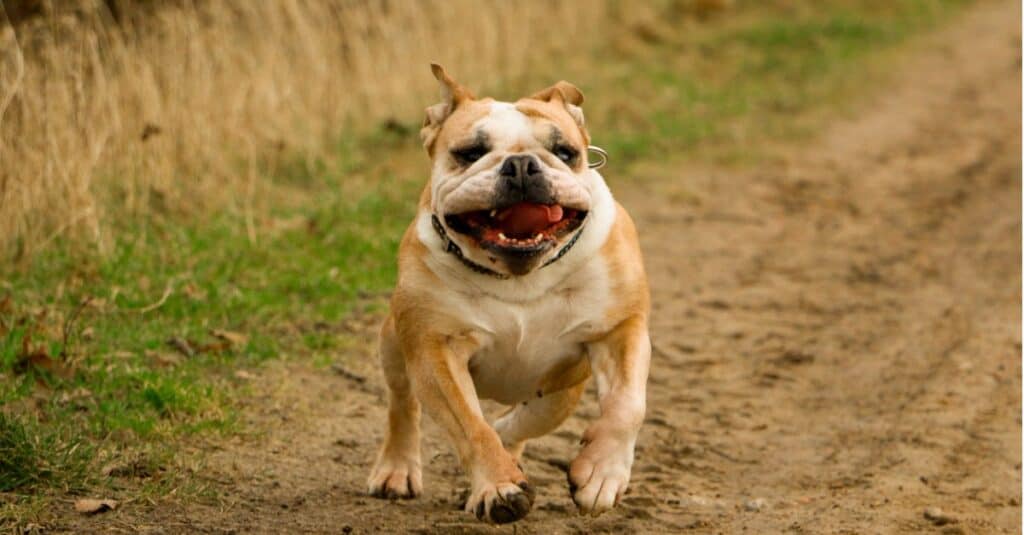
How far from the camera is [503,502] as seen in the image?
4.46m

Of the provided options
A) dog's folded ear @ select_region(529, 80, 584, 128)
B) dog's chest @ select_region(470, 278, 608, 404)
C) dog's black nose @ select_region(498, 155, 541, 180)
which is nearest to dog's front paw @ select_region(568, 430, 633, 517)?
dog's chest @ select_region(470, 278, 608, 404)

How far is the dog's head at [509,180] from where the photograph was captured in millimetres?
4684

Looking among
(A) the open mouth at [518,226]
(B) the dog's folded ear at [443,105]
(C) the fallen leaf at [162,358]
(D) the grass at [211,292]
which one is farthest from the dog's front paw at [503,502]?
(C) the fallen leaf at [162,358]

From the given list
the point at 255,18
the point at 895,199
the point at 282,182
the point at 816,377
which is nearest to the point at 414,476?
the point at 816,377

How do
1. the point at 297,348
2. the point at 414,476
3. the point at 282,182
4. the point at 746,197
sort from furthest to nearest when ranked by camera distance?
the point at 746,197 → the point at 282,182 → the point at 297,348 → the point at 414,476

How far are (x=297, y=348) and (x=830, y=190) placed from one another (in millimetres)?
5250

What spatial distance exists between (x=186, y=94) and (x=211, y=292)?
1.85 m

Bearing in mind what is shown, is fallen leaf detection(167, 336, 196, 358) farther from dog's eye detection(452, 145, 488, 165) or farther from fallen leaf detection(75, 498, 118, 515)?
dog's eye detection(452, 145, 488, 165)

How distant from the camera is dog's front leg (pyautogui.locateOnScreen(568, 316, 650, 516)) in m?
4.60

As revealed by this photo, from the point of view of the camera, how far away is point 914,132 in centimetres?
1287

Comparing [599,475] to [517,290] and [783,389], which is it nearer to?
[517,290]

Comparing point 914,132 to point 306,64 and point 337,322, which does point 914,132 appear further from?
point 337,322

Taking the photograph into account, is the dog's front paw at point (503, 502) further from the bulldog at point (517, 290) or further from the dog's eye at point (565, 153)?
the dog's eye at point (565, 153)

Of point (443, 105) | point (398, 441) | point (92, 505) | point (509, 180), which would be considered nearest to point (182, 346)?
point (398, 441)
